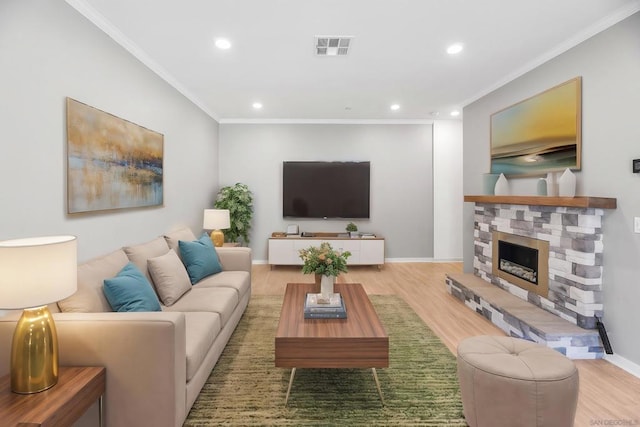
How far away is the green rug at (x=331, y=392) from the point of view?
1938mm

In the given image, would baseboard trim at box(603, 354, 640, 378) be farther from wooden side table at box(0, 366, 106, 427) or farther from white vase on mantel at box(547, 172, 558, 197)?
wooden side table at box(0, 366, 106, 427)

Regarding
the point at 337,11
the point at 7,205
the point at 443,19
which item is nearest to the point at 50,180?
the point at 7,205

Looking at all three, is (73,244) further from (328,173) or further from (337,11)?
(328,173)

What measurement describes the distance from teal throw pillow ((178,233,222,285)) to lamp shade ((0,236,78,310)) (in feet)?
6.11

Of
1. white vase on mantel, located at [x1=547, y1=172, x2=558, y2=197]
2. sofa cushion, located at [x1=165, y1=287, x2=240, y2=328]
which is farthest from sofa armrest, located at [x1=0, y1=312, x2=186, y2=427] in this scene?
white vase on mantel, located at [x1=547, y1=172, x2=558, y2=197]

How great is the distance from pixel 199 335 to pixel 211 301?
571 millimetres

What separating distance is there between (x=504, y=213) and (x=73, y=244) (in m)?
4.00

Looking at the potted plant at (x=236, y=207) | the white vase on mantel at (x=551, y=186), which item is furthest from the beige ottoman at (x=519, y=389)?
the potted plant at (x=236, y=207)

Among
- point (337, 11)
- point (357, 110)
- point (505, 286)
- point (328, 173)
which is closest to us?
point (337, 11)

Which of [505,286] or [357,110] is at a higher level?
[357,110]

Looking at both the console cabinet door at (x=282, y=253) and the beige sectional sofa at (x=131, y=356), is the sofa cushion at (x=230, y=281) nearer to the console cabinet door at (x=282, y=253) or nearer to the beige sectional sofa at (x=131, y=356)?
the beige sectional sofa at (x=131, y=356)

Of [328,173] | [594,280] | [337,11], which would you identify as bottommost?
[594,280]

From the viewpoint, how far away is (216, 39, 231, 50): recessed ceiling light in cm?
297

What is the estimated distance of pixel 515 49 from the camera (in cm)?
316
